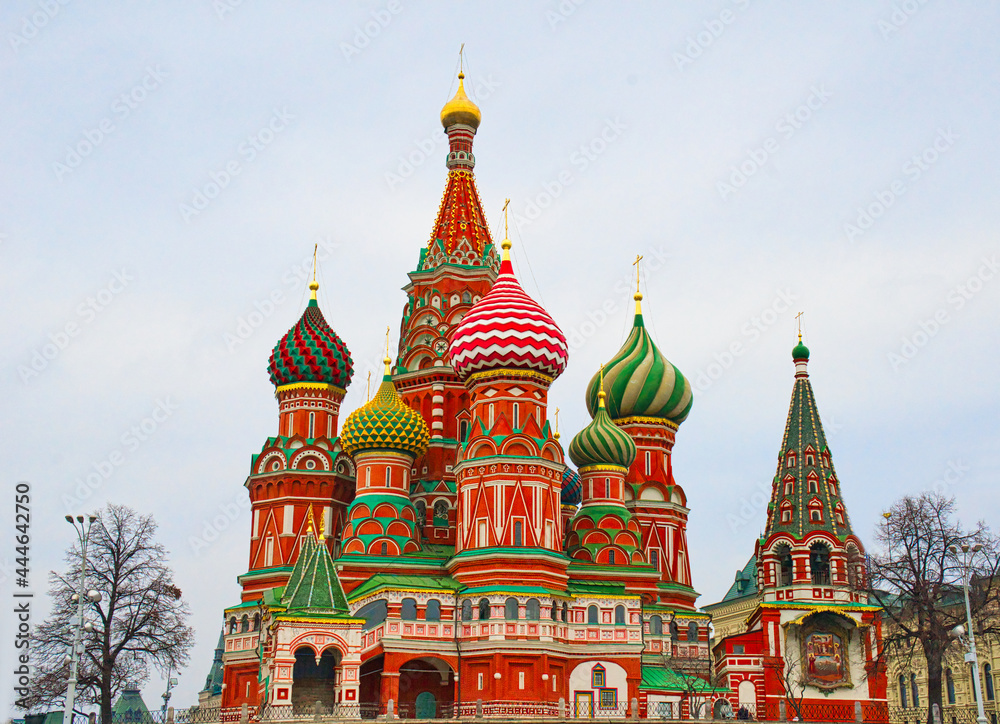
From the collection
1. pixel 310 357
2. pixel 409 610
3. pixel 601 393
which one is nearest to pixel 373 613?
pixel 409 610

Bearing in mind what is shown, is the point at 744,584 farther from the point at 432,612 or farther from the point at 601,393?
the point at 432,612

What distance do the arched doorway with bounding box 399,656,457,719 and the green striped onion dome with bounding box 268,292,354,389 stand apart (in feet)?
43.5

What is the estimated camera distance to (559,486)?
4391 cm

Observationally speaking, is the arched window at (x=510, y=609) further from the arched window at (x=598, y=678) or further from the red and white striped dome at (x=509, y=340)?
the red and white striped dome at (x=509, y=340)

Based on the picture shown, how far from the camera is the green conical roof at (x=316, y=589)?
38094 millimetres

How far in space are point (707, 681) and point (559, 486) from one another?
32.5 ft

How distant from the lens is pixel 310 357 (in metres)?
49.9

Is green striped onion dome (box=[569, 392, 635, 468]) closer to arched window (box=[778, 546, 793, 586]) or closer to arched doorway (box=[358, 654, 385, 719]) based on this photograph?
arched window (box=[778, 546, 793, 586])

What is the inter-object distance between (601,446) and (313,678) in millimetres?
15381

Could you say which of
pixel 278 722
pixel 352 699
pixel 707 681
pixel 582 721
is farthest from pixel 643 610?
pixel 278 722

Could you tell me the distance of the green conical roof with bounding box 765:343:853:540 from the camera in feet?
151

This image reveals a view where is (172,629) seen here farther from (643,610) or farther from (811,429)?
(811,429)

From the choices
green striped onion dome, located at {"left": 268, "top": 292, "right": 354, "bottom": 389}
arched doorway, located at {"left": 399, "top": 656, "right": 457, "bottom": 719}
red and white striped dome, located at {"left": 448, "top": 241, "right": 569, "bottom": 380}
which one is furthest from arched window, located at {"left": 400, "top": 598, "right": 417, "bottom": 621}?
green striped onion dome, located at {"left": 268, "top": 292, "right": 354, "bottom": 389}

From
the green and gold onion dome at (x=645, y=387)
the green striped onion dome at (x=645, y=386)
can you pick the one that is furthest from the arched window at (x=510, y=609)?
the green striped onion dome at (x=645, y=386)
